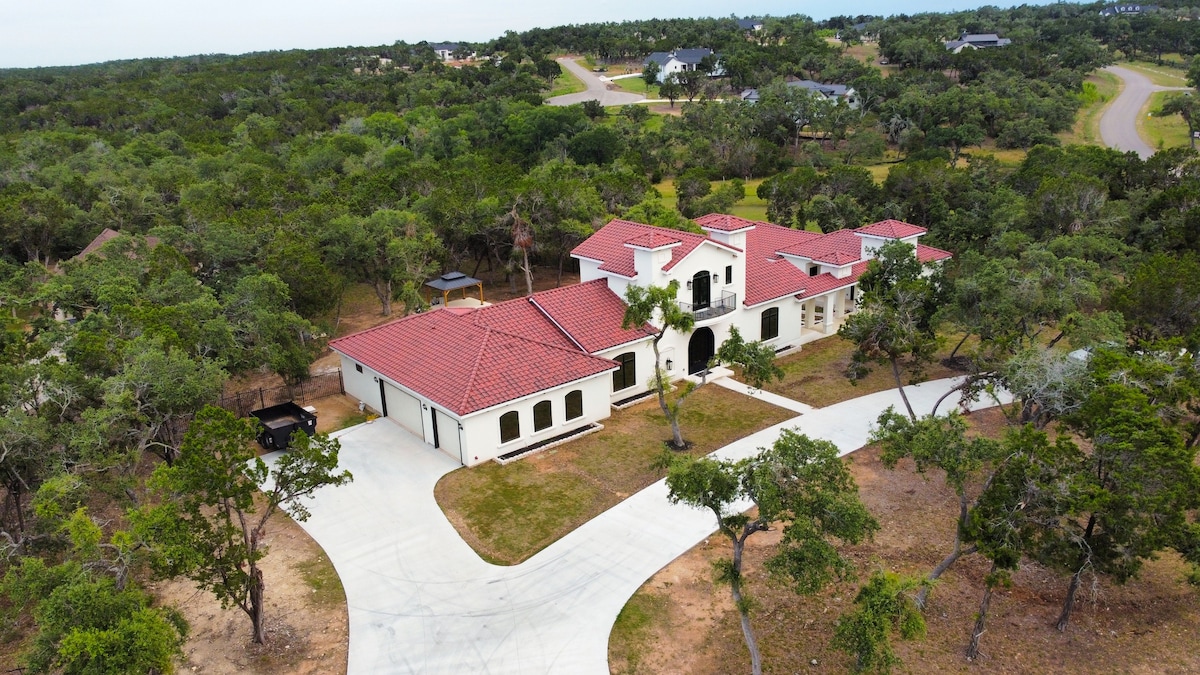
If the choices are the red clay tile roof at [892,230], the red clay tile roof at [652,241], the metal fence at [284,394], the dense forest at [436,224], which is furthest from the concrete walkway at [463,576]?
the red clay tile roof at [892,230]

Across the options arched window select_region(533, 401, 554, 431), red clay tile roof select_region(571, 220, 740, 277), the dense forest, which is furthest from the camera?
red clay tile roof select_region(571, 220, 740, 277)

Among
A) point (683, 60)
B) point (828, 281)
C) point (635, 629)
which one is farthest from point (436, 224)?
point (683, 60)

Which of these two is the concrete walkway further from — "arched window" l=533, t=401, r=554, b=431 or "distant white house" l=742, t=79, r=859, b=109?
"distant white house" l=742, t=79, r=859, b=109

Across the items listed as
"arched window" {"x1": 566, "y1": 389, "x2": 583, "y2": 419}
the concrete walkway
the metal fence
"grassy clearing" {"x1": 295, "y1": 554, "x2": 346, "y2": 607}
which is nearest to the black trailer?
the metal fence

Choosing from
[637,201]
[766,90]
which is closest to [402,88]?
[766,90]

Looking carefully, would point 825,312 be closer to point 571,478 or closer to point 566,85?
point 571,478

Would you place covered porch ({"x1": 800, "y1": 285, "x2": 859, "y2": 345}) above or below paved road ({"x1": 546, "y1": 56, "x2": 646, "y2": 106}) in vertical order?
below
